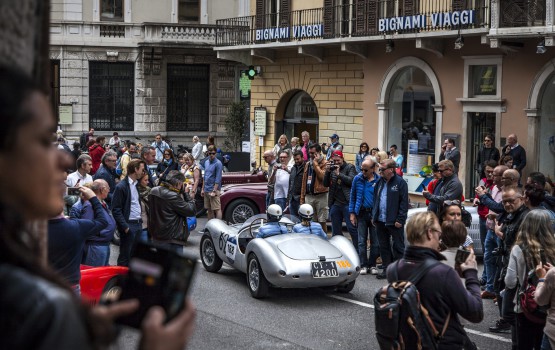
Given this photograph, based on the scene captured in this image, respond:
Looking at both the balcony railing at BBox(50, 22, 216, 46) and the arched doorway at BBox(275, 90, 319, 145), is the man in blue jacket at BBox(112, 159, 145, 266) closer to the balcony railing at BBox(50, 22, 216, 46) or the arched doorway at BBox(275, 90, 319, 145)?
the arched doorway at BBox(275, 90, 319, 145)

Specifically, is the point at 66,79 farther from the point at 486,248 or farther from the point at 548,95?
the point at 486,248

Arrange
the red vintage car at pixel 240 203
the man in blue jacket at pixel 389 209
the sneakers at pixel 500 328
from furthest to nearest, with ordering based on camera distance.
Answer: the red vintage car at pixel 240 203, the man in blue jacket at pixel 389 209, the sneakers at pixel 500 328

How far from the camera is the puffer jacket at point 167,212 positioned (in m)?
11.4

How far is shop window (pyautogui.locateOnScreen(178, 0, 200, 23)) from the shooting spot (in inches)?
1634

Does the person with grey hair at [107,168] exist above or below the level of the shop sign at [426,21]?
below

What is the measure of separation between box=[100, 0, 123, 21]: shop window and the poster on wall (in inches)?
781

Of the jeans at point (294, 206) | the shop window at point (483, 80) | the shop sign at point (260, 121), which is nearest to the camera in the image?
the jeans at point (294, 206)

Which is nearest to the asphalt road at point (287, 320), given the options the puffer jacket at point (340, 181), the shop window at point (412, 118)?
the puffer jacket at point (340, 181)

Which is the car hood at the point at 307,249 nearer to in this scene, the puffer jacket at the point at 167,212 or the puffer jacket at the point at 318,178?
the puffer jacket at the point at 167,212

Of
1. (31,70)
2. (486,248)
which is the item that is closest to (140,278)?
(31,70)

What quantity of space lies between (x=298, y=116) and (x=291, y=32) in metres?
3.05

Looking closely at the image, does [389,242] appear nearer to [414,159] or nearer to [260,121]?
[414,159]

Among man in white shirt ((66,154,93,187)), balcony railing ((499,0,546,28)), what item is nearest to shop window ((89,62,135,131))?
balcony railing ((499,0,546,28))

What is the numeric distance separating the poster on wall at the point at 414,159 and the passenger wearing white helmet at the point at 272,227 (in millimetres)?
12784
